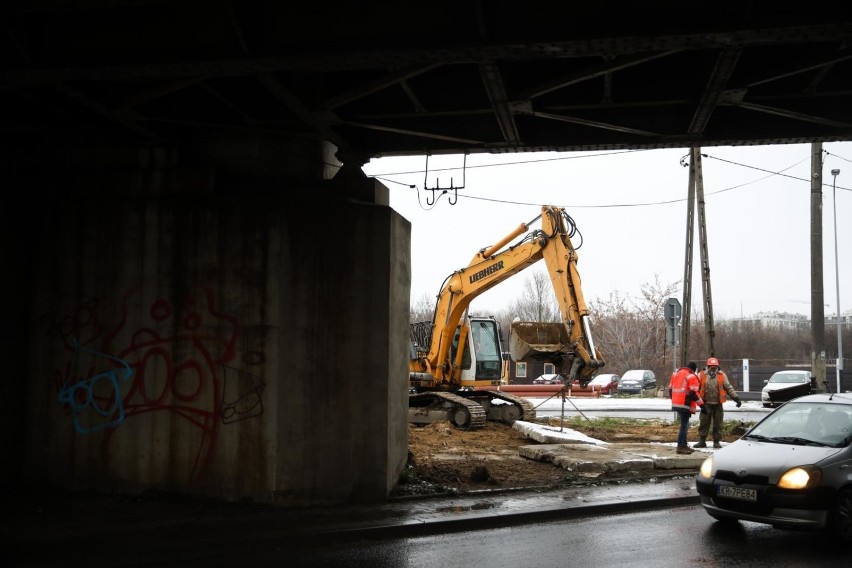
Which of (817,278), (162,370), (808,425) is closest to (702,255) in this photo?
(817,278)

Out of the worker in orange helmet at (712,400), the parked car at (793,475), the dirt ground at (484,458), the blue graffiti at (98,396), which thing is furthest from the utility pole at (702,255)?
the blue graffiti at (98,396)

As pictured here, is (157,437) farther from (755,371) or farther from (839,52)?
(755,371)

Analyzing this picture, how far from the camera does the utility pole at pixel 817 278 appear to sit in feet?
62.0

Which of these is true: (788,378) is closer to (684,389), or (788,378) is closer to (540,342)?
(540,342)

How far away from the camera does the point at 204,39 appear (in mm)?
7352

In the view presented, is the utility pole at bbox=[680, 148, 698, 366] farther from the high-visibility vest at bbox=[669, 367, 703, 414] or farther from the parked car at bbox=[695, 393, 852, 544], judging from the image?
the parked car at bbox=[695, 393, 852, 544]

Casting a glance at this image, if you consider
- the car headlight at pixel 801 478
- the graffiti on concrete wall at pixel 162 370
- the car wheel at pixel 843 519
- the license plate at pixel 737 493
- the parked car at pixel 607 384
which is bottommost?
the parked car at pixel 607 384

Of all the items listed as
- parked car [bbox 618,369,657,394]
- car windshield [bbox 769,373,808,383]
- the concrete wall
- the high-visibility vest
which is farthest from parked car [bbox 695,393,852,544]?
parked car [bbox 618,369,657,394]

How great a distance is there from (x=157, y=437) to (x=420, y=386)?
1126 cm

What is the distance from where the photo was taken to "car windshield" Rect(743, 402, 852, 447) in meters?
8.13

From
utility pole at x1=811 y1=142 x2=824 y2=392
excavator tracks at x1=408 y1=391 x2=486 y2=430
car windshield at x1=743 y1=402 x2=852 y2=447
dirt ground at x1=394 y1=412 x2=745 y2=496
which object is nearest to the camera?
car windshield at x1=743 y1=402 x2=852 y2=447

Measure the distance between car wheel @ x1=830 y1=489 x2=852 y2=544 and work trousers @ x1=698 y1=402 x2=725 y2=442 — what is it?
24.9 feet

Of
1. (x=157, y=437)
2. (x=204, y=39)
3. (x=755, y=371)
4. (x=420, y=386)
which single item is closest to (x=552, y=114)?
(x=204, y=39)

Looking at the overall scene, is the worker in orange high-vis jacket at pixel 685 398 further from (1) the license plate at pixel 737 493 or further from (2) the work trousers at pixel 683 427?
(1) the license plate at pixel 737 493
